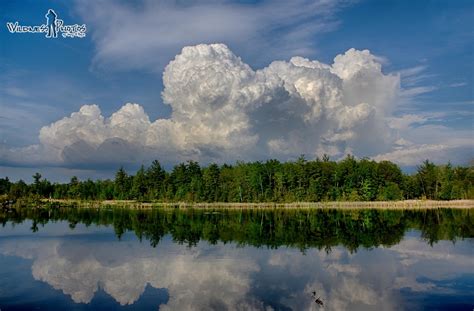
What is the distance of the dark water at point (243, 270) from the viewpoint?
71.5 feet

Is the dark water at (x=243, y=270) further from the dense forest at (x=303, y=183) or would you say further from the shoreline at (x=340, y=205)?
the dense forest at (x=303, y=183)

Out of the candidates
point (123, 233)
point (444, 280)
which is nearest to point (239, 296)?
point (444, 280)

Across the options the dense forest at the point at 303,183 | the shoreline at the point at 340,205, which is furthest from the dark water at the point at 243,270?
the dense forest at the point at 303,183

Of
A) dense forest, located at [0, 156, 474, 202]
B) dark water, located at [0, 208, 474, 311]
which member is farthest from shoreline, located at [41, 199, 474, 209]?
dark water, located at [0, 208, 474, 311]

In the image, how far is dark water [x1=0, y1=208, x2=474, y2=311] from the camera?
21781 millimetres

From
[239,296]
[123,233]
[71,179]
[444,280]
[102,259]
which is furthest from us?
[71,179]

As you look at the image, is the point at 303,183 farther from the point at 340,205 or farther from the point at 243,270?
the point at 243,270

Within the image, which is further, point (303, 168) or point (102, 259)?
point (303, 168)

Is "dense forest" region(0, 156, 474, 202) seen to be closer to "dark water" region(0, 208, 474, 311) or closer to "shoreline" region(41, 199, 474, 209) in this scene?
"shoreline" region(41, 199, 474, 209)

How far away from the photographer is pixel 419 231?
49.5 metres

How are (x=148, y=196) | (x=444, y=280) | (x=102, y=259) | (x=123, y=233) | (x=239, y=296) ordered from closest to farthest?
(x=239, y=296) < (x=444, y=280) < (x=102, y=259) < (x=123, y=233) < (x=148, y=196)

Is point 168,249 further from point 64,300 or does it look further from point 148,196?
point 148,196

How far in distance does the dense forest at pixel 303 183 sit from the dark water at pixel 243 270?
66.9 metres

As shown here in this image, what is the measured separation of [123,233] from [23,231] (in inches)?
548
